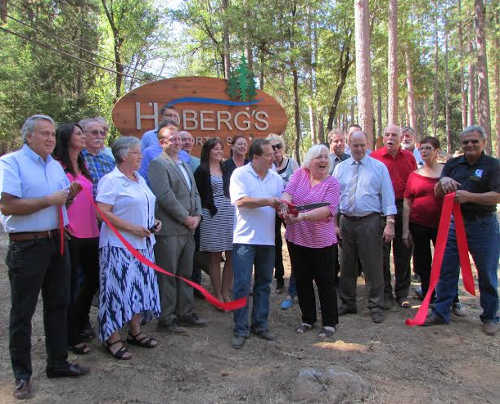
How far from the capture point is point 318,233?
12.7 ft

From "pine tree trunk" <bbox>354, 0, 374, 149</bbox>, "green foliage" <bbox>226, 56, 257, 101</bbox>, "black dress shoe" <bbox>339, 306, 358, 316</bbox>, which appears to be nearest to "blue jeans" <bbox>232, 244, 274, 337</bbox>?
"black dress shoe" <bbox>339, 306, 358, 316</bbox>

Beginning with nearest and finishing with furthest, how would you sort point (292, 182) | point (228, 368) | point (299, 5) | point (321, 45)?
point (228, 368)
point (292, 182)
point (299, 5)
point (321, 45)

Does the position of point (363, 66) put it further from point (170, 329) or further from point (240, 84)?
point (170, 329)

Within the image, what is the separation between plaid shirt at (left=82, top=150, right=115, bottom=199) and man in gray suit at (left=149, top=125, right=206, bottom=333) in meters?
0.42

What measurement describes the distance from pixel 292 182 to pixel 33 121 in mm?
2291

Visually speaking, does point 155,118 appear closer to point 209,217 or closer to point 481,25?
point 209,217

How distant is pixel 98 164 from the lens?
12.6 feet

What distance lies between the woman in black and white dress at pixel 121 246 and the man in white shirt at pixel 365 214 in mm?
2177

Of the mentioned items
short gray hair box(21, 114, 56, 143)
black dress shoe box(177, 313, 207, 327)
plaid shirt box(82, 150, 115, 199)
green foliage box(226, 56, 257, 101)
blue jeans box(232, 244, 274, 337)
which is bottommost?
black dress shoe box(177, 313, 207, 327)

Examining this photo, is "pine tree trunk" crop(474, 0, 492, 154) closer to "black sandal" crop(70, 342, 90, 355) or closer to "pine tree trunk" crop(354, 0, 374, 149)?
"pine tree trunk" crop(354, 0, 374, 149)

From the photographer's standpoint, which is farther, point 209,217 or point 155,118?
point 155,118

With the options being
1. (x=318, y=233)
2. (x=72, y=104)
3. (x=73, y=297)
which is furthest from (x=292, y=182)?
(x=72, y=104)

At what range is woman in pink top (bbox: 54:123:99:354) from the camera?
3340 millimetres

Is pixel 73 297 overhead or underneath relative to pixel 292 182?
underneath
